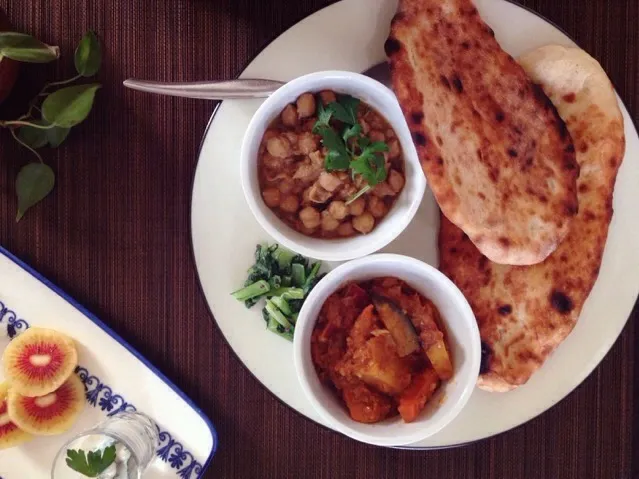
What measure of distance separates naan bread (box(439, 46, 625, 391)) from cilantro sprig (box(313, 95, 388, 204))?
0.29 meters

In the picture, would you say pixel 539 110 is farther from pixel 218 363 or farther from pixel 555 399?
pixel 218 363

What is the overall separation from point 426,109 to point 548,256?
52cm

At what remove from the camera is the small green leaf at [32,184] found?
1716mm

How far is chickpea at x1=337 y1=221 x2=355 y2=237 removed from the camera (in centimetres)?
156

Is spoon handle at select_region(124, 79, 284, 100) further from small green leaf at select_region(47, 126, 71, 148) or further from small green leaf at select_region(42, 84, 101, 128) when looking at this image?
small green leaf at select_region(47, 126, 71, 148)

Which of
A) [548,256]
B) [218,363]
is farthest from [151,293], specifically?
[548,256]

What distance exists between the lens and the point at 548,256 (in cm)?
161

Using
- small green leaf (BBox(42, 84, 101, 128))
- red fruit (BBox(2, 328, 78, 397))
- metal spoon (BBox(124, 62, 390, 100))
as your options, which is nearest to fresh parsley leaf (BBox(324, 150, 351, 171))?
metal spoon (BBox(124, 62, 390, 100))

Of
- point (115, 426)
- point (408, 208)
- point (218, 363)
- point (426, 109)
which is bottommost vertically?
point (115, 426)

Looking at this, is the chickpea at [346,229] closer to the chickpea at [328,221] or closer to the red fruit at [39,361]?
the chickpea at [328,221]

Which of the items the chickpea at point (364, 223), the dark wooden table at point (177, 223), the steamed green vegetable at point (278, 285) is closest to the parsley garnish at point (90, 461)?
the dark wooden table at point (177, 223)

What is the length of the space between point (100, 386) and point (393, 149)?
1.10 meters

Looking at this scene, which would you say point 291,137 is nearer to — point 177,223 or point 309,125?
point 309,125

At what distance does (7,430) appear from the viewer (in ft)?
5.83
